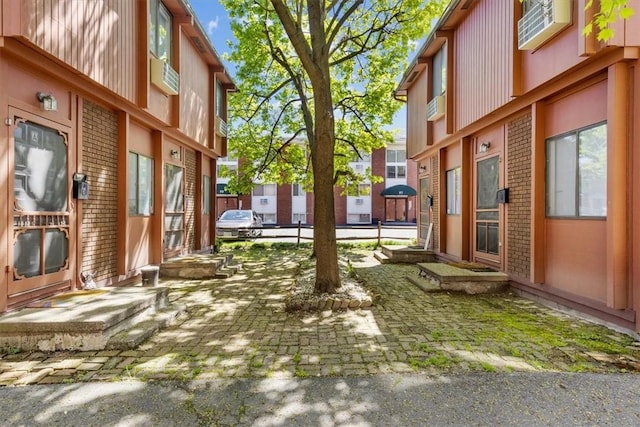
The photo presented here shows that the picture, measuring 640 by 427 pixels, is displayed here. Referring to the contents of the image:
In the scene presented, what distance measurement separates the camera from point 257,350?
407 cm

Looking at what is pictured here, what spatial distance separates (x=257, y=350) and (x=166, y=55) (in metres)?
7.35

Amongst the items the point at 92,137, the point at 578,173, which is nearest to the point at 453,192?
the point at 578,173

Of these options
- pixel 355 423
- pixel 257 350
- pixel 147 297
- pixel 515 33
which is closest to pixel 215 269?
pixel 147 297

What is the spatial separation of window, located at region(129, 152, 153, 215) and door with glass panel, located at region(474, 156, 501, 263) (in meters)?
7.38

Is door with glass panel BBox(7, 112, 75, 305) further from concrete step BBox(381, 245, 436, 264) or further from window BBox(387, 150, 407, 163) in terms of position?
window BBox(387, 150, 407, 163)

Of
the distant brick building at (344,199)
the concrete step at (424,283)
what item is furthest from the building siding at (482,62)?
the distant brick building at (344,199)

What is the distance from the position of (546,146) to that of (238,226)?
49.2 ft

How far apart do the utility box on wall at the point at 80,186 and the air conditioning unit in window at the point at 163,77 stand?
263cm

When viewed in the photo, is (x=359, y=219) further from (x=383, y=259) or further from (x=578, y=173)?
(x=578, y=173)

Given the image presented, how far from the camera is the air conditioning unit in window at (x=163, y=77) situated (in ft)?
24.2

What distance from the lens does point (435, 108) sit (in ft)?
33.3

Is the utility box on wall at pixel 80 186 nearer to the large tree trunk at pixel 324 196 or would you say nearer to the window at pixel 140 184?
the window at pixel 140 184

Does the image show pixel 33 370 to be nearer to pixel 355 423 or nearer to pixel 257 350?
pixel 257 350

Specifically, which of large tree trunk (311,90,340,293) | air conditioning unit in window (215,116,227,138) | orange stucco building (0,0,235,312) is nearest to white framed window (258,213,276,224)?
air conditioning unit in window (215,116,227,138)
